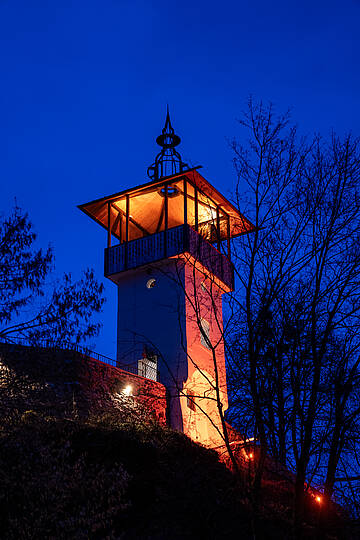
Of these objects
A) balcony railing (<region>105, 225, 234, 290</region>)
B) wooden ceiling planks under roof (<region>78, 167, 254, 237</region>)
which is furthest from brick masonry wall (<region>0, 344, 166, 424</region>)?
wooden ceiling planks under roof (<region>78, 167, 254, 237</region>)

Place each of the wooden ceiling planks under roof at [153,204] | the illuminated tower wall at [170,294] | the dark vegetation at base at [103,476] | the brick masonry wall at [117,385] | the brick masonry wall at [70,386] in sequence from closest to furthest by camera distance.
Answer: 1. the dark vegetation at base at [103,476]
2. the brick masonry wall at [70,386]
3. the brick masonry wall at [117,385]
4. the illuminated tower wall at [170,294]
5. the wooden ceiling planks under roof at [153,204]

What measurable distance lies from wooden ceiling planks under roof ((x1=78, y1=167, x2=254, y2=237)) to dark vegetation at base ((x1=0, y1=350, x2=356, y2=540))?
25.9ft

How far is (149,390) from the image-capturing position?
20.1 metres

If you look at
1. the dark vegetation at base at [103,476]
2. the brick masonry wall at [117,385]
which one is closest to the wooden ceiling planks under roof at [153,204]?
Result: the brick masonry wall at [117,385]

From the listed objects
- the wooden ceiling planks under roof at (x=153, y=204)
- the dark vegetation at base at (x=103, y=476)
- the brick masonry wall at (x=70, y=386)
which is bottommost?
the dark vegetation at base at (x=103, y=476)

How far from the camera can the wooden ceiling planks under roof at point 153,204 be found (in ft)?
74.4

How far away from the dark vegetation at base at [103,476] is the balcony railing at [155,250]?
231 inches

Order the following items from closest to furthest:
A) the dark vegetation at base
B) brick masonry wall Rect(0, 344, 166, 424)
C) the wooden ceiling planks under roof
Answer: the dark vegetation at base < brick masonry wall Rect(0, 344, 166, 424) < the wooden ceiling planks under roof

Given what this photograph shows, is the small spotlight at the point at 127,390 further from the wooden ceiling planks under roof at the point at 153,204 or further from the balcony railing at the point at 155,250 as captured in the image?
the wooden ceiling planks under roof at the point at 153,204

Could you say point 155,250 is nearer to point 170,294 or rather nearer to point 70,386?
point 170,294

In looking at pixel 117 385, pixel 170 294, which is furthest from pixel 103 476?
pixel 170 294

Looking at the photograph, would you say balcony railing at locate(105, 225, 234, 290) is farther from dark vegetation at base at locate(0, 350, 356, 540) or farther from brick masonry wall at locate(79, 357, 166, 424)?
dark vegetation at base at locate(0, 350, 356, 540)

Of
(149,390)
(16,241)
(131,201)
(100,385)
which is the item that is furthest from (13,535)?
(131,201)

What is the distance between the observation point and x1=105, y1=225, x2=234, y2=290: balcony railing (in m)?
22.2
